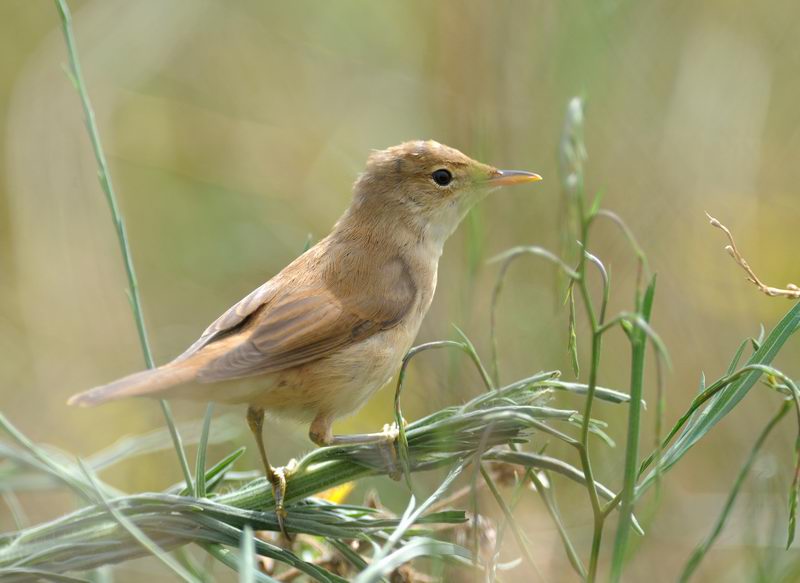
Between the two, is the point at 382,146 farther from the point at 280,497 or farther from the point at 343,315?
the point at 280,497

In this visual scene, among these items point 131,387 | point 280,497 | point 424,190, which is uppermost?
point 424,190

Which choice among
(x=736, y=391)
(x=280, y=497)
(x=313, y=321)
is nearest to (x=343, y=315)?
(x=313, y=321)

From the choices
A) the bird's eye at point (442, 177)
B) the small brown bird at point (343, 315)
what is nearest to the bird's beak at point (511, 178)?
the small brown bird at point (343, 315)

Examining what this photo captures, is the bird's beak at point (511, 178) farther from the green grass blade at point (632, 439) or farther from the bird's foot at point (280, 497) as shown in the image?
the green grass blade at point (632, 439)

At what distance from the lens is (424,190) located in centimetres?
334

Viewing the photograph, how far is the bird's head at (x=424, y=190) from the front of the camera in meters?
3.29

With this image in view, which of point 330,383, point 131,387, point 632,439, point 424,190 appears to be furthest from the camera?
point 424,190

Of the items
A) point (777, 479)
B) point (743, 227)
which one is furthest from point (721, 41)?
point (777, 479)

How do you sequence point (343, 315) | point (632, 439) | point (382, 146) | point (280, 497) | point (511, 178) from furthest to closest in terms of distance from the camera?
point (382, 146)
point (511, 178)
point (343, 315)
point (280, 497)
point (632, 439)

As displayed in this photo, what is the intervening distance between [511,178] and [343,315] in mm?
759

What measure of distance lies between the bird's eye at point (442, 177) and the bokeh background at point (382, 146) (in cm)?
18

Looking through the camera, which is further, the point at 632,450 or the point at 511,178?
the point at 511,178

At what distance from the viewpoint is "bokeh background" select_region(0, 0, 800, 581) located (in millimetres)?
3268

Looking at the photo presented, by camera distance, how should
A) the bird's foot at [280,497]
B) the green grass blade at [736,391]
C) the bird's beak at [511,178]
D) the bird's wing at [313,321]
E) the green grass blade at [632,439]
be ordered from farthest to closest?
the bird's beak at [511,178] → the bird's wing at [313,321] → the bird's foot at [280,497] → the green grass blade at [736,391] → the green grass blade at [632,439]
